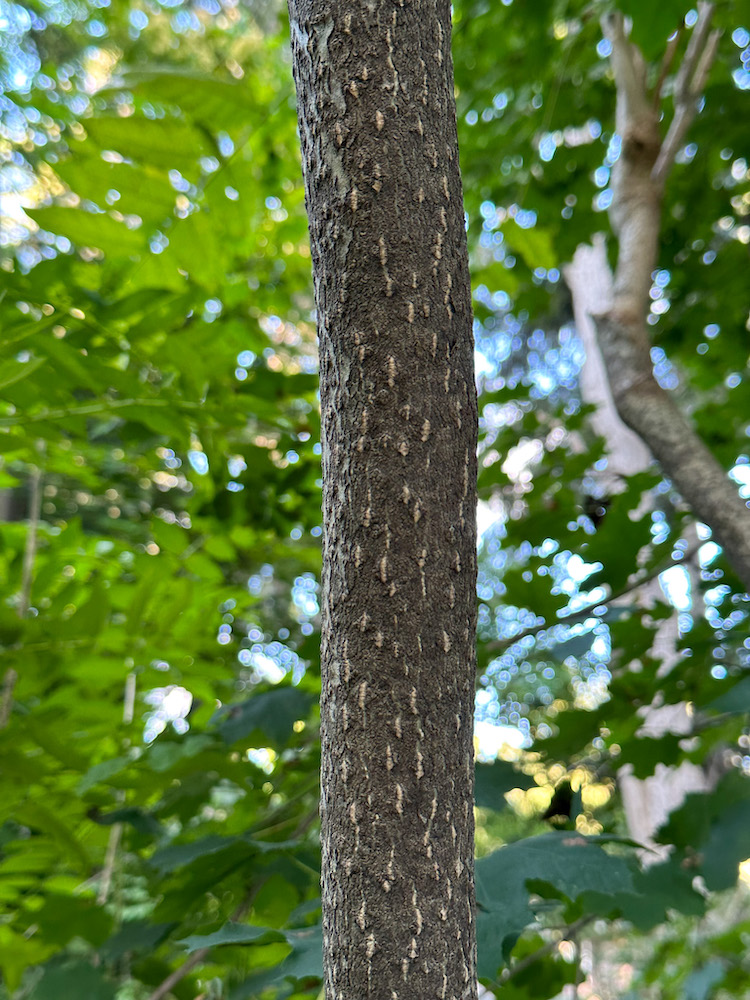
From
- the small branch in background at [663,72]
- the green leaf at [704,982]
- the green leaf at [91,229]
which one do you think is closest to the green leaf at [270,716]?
the green leaf at [91,229]

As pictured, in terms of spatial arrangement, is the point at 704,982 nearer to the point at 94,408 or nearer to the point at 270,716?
the point at 270,716

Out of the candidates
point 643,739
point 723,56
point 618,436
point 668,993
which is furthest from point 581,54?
point 618,436

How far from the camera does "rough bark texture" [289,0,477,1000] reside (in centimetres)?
50

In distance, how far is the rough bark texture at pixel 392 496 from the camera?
0.50 meters

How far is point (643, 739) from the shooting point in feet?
4.22

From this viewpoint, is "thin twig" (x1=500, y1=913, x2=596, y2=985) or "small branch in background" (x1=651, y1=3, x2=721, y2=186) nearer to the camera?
"thin twig" (x1=500, y1=913, x2=596, y2=985)

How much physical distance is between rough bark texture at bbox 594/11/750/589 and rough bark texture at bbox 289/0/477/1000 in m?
0.68

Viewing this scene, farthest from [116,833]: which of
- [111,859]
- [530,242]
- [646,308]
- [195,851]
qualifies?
[530,242]

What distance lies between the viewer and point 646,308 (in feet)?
4.80

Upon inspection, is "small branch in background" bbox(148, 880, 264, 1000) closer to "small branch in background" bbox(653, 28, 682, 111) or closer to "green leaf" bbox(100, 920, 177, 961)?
"green leaf" bbox(100, 920, 177, 961)

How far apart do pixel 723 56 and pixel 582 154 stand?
58cm

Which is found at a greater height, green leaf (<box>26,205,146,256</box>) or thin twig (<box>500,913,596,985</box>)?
green leaf (<box>26,205,146,256</box>)

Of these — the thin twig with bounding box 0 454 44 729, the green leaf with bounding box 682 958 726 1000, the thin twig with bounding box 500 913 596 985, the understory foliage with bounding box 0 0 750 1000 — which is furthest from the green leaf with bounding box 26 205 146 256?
the green leaf with bounding box 682 958 726 1000

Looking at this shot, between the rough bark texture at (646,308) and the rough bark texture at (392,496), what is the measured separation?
2.24 ft
